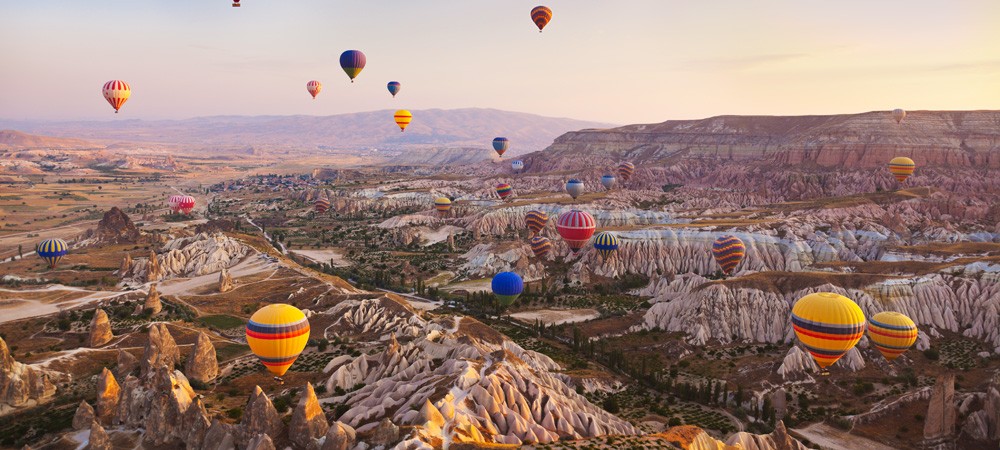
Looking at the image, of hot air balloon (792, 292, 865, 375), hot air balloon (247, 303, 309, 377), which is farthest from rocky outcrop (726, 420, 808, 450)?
hot air balloon (247, 303, 309, 377)

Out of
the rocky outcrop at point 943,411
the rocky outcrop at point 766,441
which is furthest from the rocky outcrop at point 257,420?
the rocky outcrop at point 943,411

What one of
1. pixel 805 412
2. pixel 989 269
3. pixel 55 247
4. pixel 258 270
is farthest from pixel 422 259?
pixel 989 269

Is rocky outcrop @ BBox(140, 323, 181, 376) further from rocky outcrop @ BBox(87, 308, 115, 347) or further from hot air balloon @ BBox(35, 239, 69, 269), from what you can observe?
hot air balloon @ BBox(35, 239, 69, 269)

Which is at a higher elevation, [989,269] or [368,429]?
[989,269]

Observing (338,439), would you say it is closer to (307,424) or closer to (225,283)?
(307,424)

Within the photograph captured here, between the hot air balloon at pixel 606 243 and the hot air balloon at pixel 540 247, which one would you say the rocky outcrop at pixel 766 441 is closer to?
the hot air balloon at pixel 606 243

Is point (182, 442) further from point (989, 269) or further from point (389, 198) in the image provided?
point (389, 198)
